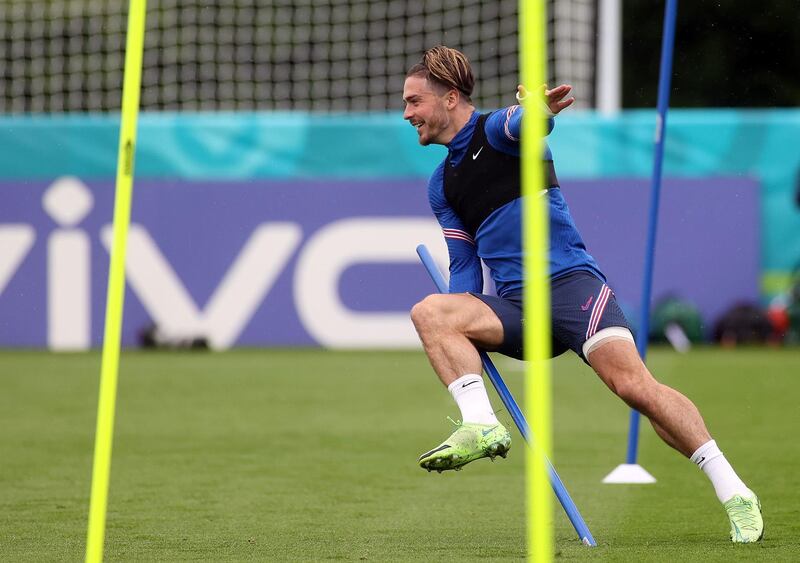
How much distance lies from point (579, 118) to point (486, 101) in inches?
104

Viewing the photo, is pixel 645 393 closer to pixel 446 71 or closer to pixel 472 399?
pixel 472 399

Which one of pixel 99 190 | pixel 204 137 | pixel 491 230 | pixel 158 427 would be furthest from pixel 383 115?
pixel 491 230

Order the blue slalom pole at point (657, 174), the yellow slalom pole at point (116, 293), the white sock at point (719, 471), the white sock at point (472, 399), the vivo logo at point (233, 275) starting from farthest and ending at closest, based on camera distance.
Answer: the vivo logo at point (233, 275) < the blue slalom pole at point (657, 174) < the white sock at point (719, 471) < the white sock at point (472, 399) < the yellow slalom pole at point (116, 293)

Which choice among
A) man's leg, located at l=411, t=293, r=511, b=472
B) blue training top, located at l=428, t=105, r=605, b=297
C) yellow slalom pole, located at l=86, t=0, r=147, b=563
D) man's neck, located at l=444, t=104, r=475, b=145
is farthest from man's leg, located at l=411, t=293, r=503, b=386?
yellow slalom pole, located at l=86, t=0, r=147, b=563

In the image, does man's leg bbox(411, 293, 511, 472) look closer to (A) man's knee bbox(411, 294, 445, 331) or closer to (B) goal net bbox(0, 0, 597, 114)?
(A) man's knee bbox(411, 294, 445, 331)

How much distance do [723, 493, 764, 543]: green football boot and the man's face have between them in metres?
1.84

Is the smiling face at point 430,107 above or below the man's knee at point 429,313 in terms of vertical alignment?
above

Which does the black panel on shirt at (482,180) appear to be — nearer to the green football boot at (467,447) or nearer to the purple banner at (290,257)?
the green football boot at (467,447)

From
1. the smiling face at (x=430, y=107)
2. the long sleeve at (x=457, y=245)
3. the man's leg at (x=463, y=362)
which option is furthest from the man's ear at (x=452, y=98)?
the man's leg at (x=463, y=362)

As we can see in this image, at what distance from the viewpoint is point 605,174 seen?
1730cm

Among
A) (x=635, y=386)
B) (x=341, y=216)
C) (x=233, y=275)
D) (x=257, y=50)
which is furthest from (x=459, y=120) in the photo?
(x=257, y=50)

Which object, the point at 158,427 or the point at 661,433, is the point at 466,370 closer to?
the point at 661,433

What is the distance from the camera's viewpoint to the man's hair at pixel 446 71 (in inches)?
242

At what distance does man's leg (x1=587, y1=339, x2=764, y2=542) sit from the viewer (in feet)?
19.3
